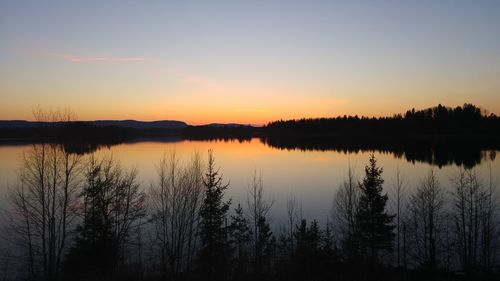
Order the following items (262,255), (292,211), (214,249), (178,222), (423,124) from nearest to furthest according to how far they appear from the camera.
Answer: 1. (262,255)
2. (214,249)
3. (178,222)
4. (292,211)
5. (423,124)

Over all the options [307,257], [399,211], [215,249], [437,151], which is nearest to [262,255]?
[215,249]

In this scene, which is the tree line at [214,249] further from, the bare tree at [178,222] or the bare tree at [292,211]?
the bare tree at [292,211]

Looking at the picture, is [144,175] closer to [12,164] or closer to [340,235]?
[12,164]

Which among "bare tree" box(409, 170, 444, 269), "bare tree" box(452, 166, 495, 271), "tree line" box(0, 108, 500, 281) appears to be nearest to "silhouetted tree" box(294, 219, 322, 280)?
"tree line" box(0, 108, 500, 281)

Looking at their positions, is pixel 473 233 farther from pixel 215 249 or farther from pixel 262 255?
pixel 215 249

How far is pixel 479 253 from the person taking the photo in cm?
2158

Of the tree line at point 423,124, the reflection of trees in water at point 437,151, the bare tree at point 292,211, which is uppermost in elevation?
the tree line at point 423,124

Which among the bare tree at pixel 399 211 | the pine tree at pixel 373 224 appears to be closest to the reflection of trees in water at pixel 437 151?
the bare tree at pixel 399 211

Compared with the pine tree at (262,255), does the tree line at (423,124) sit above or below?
above

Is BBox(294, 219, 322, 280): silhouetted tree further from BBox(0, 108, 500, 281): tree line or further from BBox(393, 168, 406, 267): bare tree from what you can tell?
BBox(393, 168, 406, 267): bare tree

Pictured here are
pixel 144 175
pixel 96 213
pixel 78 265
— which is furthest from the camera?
pixel 144 175

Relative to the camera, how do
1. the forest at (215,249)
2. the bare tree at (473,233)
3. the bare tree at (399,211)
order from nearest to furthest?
the forest at (215,249) < the bare tree at (473,233) < the bare tree at (399,211)

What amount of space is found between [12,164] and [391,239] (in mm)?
51041

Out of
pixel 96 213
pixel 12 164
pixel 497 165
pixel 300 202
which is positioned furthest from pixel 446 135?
pixel 96 213
